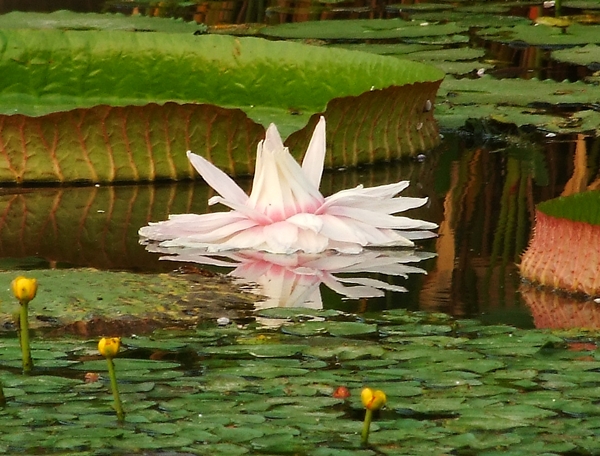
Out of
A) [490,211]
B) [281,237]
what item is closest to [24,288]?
[281,237]

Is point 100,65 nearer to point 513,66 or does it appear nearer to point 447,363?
point 513,66

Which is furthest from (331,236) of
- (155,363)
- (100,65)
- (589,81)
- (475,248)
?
(589,81)

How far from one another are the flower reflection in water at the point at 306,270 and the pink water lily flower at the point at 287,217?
0.03 meters

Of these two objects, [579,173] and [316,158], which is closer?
[316,158]

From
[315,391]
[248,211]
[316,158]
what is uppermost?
[316,158]

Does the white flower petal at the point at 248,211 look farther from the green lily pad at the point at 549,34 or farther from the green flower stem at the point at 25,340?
the green lily pad at the point at 549,34

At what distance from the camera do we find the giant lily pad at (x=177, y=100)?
13.5 ft

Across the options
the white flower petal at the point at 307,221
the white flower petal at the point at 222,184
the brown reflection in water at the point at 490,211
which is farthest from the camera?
the white flower petal at the point at 222,184

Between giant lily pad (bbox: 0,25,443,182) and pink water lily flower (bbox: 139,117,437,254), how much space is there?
0.85 m

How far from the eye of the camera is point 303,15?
832cm

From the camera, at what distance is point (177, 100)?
16.2 feet

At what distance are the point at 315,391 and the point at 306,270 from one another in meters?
0.97

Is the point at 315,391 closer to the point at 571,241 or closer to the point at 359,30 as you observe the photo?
the point at 571,241

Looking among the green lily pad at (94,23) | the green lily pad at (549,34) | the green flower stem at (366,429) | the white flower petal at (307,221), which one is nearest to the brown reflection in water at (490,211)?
the white flower petal at (307,221)
